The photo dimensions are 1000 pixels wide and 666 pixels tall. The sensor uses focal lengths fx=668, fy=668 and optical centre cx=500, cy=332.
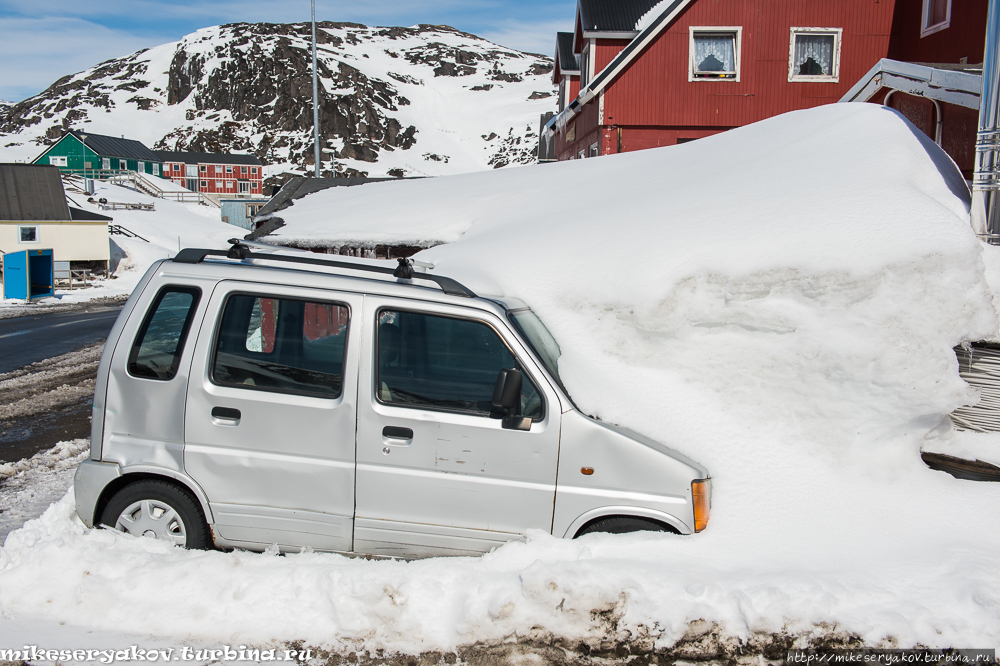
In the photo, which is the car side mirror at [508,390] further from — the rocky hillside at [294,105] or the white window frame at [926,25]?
the rocky hillside at [294,105]

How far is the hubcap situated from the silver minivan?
0.04ft

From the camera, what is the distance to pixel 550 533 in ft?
11.9

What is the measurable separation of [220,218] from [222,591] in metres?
54.9

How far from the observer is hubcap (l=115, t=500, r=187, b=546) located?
3.83 metres

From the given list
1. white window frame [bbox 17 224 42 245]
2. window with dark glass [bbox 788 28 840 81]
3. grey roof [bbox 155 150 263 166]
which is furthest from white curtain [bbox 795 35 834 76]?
grey roof [bbox 155 150 263 166]

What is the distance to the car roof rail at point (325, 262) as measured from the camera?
3.92 meters

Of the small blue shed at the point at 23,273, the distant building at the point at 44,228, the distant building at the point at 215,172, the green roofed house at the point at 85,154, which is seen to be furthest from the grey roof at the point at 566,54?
the distant building at the point at 215,172

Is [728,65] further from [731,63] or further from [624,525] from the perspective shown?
[624,525]

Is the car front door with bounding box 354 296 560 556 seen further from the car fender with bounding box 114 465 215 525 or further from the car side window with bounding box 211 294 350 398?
the car fender with bounding box 114 465 215 525

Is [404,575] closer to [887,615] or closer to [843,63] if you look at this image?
[887,615]

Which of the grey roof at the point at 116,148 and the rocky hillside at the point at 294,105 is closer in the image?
the grey roof at the point at 116,148

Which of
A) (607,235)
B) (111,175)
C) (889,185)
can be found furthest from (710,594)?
(111,175)

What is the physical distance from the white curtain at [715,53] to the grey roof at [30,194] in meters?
26.8

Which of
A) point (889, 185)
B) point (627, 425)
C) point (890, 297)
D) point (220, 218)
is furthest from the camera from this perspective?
point (220, 218)
